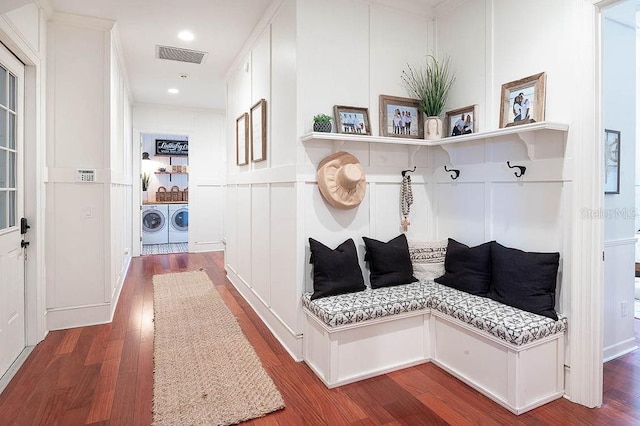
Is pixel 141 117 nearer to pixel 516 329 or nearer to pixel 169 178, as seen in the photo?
pixel 169 178

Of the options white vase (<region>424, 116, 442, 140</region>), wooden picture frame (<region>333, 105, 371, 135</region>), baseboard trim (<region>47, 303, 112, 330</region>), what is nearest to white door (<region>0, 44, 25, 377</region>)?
baseboard trim (<region>47, 303, 112, 330</region>)

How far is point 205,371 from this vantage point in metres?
2.55

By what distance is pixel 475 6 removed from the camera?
285cm

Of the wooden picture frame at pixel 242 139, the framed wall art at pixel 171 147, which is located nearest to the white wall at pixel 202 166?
the framed wall art at pixel 171 147

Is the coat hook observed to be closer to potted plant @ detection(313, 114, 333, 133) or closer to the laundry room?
potted plant @ detection(313, 114, 333, 133)

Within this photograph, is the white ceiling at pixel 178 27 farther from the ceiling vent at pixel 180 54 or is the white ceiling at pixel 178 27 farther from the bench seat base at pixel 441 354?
the bench seat base at pixel 441 354

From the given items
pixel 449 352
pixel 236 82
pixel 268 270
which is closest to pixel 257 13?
pixel 236 82

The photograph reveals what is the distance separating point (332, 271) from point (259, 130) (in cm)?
169

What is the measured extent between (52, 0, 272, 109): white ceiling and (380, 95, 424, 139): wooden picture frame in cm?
136

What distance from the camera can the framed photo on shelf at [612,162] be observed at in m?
2.77

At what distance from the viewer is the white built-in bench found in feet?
6.93

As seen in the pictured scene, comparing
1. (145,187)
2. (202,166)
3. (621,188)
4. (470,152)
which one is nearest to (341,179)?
(470,152)

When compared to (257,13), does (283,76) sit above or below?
below

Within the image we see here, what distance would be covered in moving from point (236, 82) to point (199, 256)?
3542 mm
